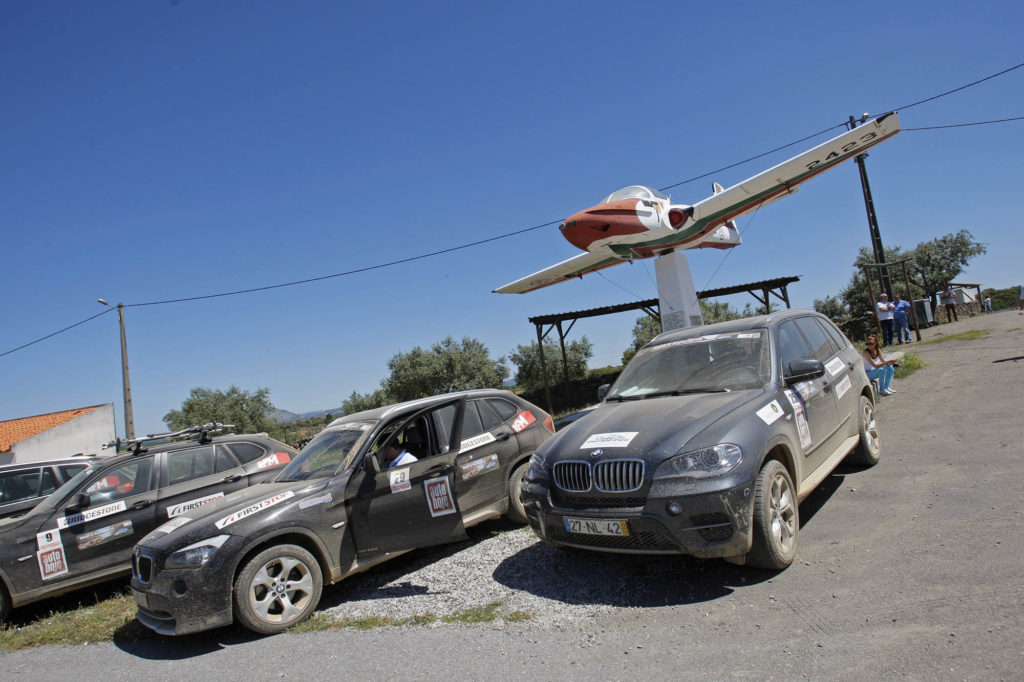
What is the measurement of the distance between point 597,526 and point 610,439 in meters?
0.62

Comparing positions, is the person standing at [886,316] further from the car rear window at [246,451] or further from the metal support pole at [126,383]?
the metal support pole at [126,383]

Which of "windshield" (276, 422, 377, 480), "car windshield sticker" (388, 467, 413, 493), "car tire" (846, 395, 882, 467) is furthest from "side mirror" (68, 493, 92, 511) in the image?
"car tire" (846, 395, 882, 467)

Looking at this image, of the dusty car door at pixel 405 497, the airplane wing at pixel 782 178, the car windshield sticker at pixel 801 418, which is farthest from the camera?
the airplane wing at pixel 782 178

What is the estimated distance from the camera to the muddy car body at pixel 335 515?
14.3ft

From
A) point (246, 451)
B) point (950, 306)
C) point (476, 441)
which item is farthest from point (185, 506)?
point (950, 306)

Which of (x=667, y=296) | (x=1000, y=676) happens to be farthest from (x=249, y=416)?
(x=1000, y=676)

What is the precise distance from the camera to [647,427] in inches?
166

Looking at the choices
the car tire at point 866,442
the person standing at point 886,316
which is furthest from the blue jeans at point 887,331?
the car tire at point 866,442

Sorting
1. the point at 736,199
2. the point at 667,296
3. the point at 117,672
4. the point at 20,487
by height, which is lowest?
the point at 117,672

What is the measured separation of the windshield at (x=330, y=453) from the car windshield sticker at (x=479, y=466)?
998 mm

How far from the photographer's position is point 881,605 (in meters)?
3.35

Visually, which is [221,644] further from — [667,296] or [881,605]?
[667,296]

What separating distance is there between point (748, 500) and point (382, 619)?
2875mm

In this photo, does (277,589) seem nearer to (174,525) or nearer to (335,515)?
(335,515)
